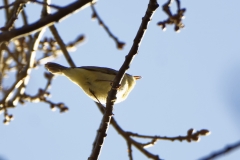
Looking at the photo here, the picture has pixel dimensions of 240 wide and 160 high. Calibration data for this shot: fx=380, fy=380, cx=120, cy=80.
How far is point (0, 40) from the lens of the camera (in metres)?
1.61

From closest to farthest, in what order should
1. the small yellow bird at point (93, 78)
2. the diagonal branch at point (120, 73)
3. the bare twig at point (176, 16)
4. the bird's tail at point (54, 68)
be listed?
the diagonal branch at point (120, 73) < the bare twig at point (176, 16) < the small yellow bird at point (93, 78) < the bird's tail at point (54, 68)

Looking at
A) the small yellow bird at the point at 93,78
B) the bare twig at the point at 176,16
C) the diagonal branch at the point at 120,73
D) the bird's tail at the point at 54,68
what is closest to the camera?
the diagonal branch at the point at 120,73

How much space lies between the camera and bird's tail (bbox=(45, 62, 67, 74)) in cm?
409

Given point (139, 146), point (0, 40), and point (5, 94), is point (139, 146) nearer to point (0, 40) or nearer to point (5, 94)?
point (5, 94)

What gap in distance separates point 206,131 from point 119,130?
35.6 inches

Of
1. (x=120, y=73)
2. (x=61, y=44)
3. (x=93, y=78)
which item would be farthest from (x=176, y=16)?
(x=61, y=44)

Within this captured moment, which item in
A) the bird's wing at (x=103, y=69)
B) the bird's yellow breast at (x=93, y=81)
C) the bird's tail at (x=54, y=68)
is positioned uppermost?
the bird's wing at (x=103, y=69)

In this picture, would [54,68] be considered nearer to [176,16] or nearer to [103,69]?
[103,69]

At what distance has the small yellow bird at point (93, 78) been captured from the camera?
3.99 metres

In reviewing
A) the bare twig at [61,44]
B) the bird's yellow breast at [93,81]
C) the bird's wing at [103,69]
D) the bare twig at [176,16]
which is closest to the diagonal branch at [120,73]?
the bare twig at [176,16]

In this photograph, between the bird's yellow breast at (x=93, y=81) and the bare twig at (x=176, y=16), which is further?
the bird's yellow breast at (x=93, y=81)

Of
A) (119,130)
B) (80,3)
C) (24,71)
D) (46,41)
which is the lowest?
(80,3)

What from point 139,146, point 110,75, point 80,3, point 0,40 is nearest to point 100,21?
point 110,75

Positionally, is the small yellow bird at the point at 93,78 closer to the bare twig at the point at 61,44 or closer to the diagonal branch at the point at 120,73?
the bare twig at the point at 61,44
